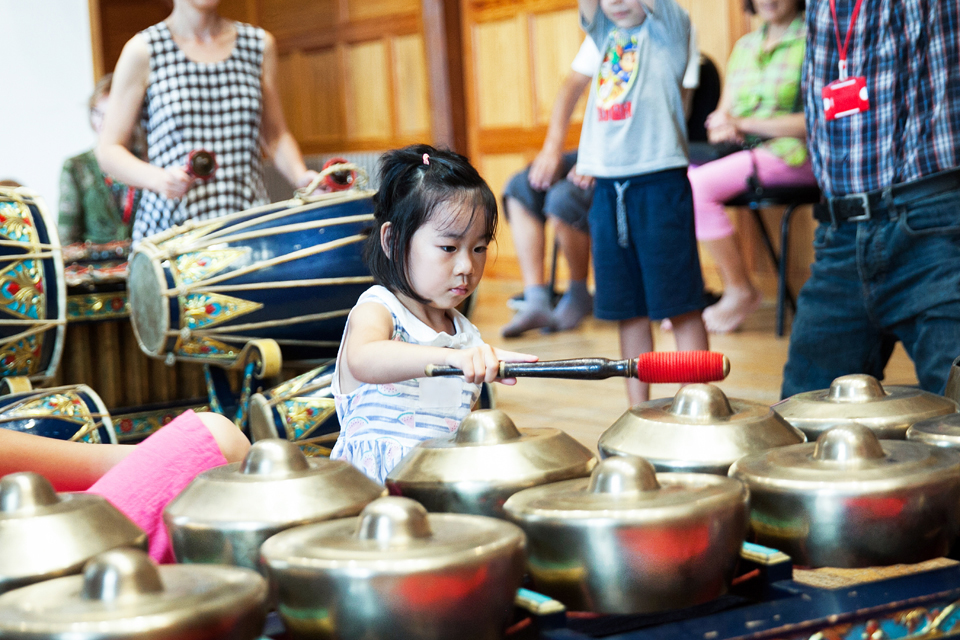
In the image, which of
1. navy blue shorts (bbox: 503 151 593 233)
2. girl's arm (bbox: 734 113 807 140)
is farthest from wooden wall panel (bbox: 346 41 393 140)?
girl's arm (bbox: 734 113 807 140)

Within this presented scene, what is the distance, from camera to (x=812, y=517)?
606mm

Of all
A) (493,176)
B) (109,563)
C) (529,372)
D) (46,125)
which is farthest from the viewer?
(493,176)

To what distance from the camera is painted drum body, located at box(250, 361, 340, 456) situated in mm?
1714

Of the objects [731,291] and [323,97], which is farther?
[323,97]

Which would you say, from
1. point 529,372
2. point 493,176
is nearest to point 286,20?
point 493,176

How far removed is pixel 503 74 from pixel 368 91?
1365 millimetres

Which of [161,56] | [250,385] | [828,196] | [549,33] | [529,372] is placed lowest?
[250,385]

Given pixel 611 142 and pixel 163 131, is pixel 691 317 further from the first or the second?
pixel 163 131

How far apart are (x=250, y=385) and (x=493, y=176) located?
156 inches

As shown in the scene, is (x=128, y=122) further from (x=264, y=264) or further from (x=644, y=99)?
(x=644, y=99)

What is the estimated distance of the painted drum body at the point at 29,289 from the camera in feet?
5.82

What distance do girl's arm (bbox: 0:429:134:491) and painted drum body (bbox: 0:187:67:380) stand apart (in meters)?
0.80

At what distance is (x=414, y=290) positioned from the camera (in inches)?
52.7

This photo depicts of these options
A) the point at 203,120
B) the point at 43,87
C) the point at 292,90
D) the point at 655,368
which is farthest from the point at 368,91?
the point at 655,368
